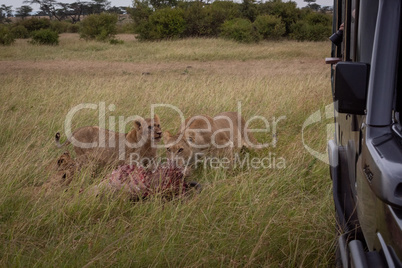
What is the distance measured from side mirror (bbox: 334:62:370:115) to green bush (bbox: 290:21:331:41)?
77.1ft

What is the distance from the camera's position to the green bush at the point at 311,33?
24.4m

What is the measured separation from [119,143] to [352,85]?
366 centimetres

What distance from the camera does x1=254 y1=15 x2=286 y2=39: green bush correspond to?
24.0 meters

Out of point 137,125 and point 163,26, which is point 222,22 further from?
point 137,125

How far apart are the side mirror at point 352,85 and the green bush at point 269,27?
885 inches

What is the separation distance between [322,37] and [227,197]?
22.2 m

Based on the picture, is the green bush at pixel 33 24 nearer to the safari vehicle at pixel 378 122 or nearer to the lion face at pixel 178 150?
the lion face at pixel 178 150

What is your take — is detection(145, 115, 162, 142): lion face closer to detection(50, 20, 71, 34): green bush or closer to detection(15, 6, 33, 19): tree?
detection(50, 20, 71, 34): green bush

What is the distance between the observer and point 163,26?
25422 millimetres

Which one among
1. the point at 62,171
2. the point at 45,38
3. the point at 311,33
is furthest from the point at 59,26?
the point at 62,171

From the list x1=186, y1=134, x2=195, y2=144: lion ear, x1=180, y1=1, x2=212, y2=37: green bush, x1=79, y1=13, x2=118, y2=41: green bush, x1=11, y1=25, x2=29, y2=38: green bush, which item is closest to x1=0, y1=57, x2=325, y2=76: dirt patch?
x1=186, y1=134, x2=195, y2=144: lion ear

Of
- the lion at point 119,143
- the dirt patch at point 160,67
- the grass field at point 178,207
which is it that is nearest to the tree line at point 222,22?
the dirt patch at point 160,67

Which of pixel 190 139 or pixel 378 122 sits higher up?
pixel 378 122

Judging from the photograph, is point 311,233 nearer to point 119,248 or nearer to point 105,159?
point 119,248
